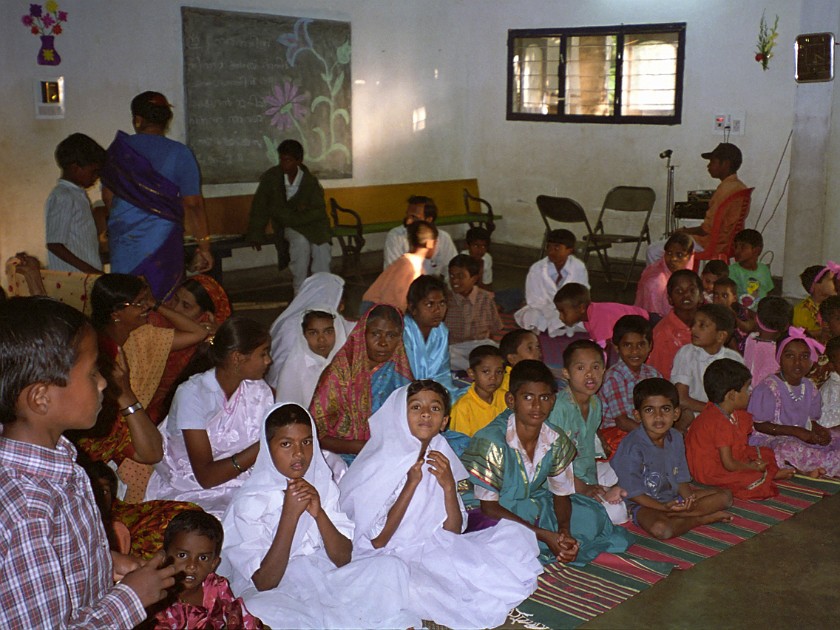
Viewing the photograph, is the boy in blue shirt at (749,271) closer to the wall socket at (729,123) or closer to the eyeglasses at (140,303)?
the wall socket at (729,123)

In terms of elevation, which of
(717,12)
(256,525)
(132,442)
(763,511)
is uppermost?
(717,12)

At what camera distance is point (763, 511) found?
163 inches

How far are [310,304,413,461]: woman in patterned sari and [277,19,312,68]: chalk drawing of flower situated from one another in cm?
550

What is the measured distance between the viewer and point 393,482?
10.8 feet

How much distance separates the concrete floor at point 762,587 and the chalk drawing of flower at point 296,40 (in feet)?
21.4

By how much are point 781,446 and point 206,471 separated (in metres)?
2.72

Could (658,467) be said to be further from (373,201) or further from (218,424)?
(373,201)

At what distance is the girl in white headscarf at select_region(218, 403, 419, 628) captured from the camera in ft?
9.68

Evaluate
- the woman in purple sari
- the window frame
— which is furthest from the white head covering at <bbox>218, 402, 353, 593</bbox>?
the window frame

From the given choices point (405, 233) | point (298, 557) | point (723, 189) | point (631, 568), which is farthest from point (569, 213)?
point (298, 557)

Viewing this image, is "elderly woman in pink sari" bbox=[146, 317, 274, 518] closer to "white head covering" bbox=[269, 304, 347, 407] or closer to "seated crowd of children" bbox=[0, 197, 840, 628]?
"seated crowd of children" bbox=[0, 197, 840, 628]

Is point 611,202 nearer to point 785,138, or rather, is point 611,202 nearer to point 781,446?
point 785,138

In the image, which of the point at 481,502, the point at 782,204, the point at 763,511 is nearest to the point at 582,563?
the point at 481,502

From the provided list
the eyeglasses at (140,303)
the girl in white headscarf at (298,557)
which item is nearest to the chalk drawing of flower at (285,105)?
the eyeglasses at (140,303)
